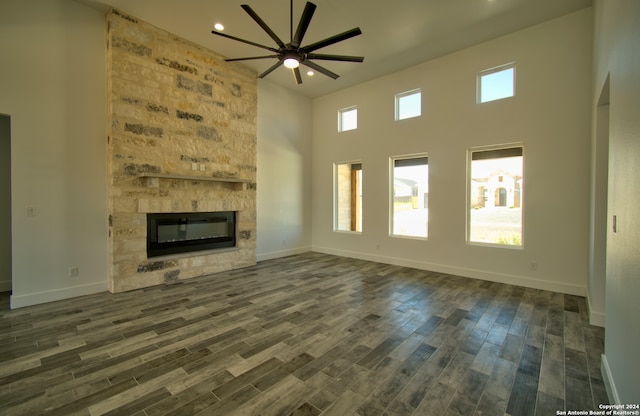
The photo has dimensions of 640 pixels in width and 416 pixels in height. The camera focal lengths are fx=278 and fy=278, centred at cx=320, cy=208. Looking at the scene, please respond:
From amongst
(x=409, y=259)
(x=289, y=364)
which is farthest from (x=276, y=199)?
(x=289, y=364)

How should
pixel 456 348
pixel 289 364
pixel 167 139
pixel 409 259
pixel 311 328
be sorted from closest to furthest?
1. pixel 289 364
2. pixel 456 348
3. pixel 311 328
4. pixel 167 139
5. pixel 409 259

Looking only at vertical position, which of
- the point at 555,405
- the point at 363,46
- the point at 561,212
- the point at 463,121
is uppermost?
the point at 363,46

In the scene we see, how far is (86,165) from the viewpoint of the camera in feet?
13.4

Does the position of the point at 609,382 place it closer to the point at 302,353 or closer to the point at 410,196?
the point at 302,353

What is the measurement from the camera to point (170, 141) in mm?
4770

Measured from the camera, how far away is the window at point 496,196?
4.66m

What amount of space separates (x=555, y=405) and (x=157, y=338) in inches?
132

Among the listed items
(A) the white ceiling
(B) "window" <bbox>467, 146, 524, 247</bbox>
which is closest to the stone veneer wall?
(A) the white ceiling

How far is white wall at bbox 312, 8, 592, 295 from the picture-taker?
13.4ft

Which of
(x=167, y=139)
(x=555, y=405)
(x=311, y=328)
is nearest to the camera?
(x=555, y=405)

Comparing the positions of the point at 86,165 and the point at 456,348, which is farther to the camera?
the point at 86,165

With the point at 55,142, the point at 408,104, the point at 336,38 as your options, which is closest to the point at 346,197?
the point at 408,104

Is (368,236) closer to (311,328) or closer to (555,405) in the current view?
(311,328)

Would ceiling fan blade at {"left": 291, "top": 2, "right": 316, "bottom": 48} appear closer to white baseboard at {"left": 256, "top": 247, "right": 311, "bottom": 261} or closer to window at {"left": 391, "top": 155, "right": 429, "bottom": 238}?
window at {"left": 391, "top": 155, "right": 429, "bottom": 238}
